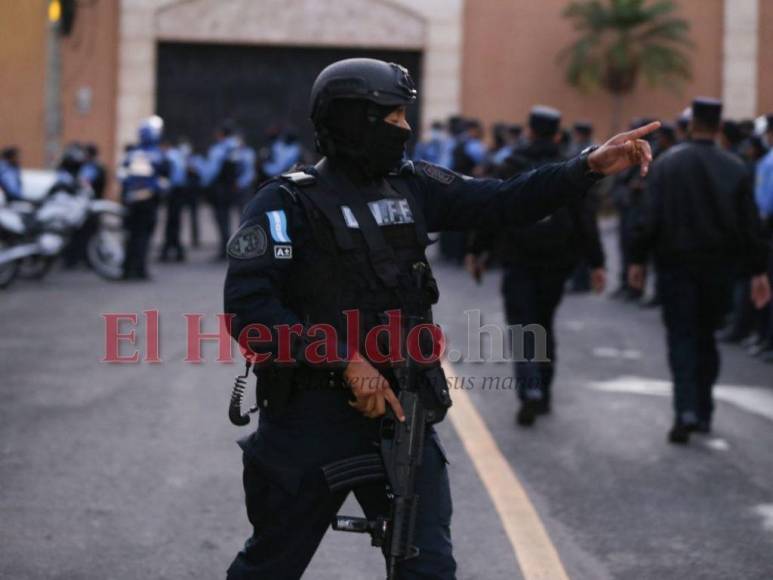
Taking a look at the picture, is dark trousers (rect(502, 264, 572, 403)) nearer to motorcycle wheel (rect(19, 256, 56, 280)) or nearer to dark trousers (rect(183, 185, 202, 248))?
motorcycle wheel (rect(19, 256, 56, 280))

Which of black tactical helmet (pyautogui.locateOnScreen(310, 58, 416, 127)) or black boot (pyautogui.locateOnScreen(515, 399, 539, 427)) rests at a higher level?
black tactical helmet (pyautogui.locateOnScreen(310, 58, 416, 127))

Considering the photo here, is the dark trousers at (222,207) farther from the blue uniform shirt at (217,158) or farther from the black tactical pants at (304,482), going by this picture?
the black tactical pants at (304,482)

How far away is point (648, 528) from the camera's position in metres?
6.17

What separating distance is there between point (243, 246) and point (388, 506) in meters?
0.79

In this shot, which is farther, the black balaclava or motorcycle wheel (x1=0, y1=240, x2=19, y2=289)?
motorcycle wheel (x1=0, y1=240, x2=19, y2=289)

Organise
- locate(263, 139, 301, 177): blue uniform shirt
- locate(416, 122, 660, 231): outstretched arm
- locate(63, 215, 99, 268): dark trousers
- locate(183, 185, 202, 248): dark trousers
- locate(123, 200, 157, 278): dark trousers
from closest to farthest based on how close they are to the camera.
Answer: locate(416, 122, 660, 231): outstretched arm → locate(123, 200, 157, 278): dark trousers → locate(63, 215, 99, 268): dark trousers → locate(263, 139, 301, 177): blue uniform shirt → locate(183, 185, 202, 248): dark trousers

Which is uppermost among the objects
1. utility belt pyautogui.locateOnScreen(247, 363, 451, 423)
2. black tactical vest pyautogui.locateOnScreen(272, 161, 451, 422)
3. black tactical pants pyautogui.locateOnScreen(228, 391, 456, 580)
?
black tactical vest pyautogui.locateOnScreen(272, 161, 451, 422)

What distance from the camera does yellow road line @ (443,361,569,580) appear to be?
556 cm

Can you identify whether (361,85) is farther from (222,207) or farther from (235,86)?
(235,86)

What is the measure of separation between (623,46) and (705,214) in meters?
23.6

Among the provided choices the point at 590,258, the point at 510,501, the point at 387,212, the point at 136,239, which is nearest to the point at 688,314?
the point at 590,258

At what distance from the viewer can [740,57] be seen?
32438 millimetres

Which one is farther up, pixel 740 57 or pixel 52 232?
pixel 740 57

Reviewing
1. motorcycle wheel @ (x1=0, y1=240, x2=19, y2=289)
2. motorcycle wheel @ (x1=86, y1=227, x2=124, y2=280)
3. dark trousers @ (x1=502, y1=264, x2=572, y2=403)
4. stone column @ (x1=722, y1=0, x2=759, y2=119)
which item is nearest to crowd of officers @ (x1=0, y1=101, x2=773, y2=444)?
dark trousers @ (x1=502, y1=264, x2=572, y2=403)
